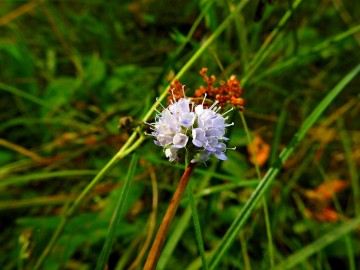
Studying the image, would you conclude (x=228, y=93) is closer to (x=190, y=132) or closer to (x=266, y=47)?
(x=190, y=132)

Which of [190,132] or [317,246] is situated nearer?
[190,132]

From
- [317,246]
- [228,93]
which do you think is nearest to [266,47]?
[228,93]

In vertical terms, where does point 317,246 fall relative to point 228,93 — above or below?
below

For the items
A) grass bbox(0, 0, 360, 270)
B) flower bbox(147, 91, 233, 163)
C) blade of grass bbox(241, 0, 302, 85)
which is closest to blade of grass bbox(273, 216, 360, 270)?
grass bbox(0, 0, 360, 270)

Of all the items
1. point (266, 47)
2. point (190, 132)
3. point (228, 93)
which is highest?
point (266, 47)

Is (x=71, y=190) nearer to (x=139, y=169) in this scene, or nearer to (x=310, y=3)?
(x=139, y=169)

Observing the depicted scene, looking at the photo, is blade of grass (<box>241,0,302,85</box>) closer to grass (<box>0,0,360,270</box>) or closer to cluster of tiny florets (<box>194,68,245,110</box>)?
grass (<box>0,0,360,270</box>)

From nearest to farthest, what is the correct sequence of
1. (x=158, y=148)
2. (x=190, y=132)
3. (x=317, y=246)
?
(x=190, y=132) → (x=317, y=246) → (x=158, y=148)
